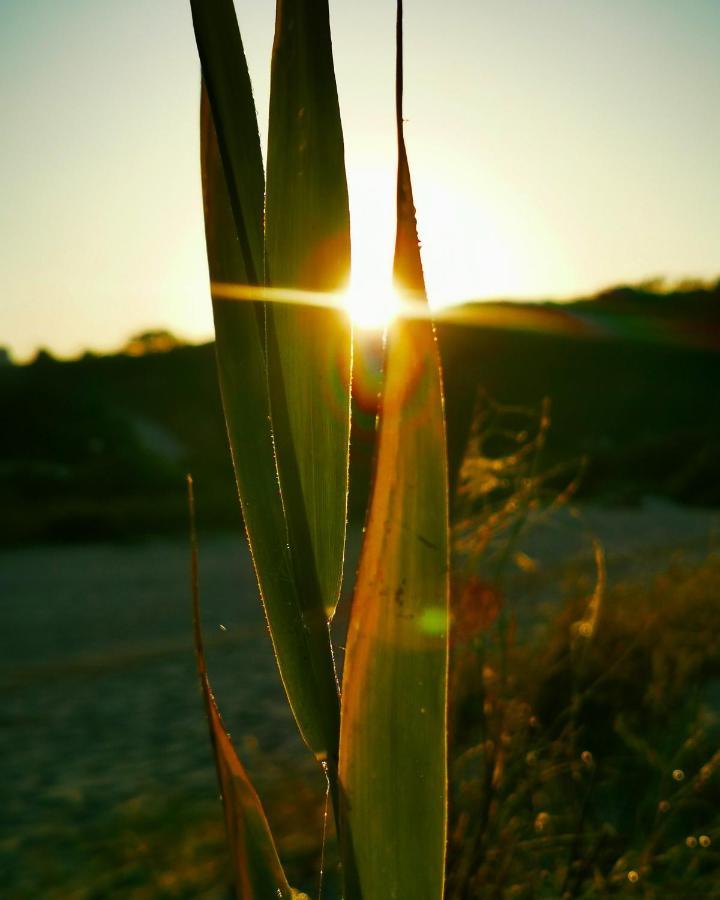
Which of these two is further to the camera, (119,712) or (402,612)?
(119,712)

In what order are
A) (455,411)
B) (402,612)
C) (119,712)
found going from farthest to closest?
1. (455,411)
2. (119,712)
3. (402,612)

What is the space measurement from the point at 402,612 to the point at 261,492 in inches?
3.3

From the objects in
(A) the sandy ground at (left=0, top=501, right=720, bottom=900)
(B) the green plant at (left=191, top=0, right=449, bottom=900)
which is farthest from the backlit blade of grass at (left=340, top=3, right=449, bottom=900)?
(A) the sandy ground at (left=0, top=501, right=720, bottom=900)

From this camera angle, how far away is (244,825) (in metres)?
0.42

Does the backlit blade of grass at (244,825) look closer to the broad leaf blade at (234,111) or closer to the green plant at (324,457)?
the green plant at (324,457)

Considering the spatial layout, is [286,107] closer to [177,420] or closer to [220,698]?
[220,698]

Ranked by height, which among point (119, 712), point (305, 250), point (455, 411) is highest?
point (305, 250)

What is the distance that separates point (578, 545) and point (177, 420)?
42.0 feet

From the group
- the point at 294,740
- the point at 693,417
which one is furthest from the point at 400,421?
the point at 693,417

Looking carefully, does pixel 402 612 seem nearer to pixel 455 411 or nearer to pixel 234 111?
pixel 234 111

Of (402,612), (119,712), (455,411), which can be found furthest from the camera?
(455,411)

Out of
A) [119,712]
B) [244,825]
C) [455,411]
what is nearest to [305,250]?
[244,825]

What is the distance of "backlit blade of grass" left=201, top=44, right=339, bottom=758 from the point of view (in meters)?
0.40

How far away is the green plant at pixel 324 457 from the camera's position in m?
0.37
